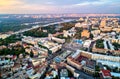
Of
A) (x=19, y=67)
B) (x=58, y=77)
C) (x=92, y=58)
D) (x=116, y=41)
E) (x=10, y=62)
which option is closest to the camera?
(x=58, y=77)

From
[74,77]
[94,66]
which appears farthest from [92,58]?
Result: [74,77]

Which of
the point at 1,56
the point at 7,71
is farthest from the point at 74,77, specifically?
the point at 1,56

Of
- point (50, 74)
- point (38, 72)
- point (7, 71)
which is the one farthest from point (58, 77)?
point (7, 71)

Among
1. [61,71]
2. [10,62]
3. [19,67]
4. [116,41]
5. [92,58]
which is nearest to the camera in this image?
[61,71]

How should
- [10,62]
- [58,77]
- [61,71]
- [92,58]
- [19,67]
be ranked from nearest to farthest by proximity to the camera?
[58,77] → [61,71] → [19,67] → [10,62] → [92,58]

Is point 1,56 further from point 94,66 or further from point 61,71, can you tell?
point 94,66

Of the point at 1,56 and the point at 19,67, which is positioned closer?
the point at 19,67

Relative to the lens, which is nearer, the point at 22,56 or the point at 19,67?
the point at 19,67

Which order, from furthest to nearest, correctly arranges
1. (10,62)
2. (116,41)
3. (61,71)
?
(116,41) → (10,62) → (61,71)

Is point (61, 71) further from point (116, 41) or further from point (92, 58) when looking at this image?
point (116, 41)
